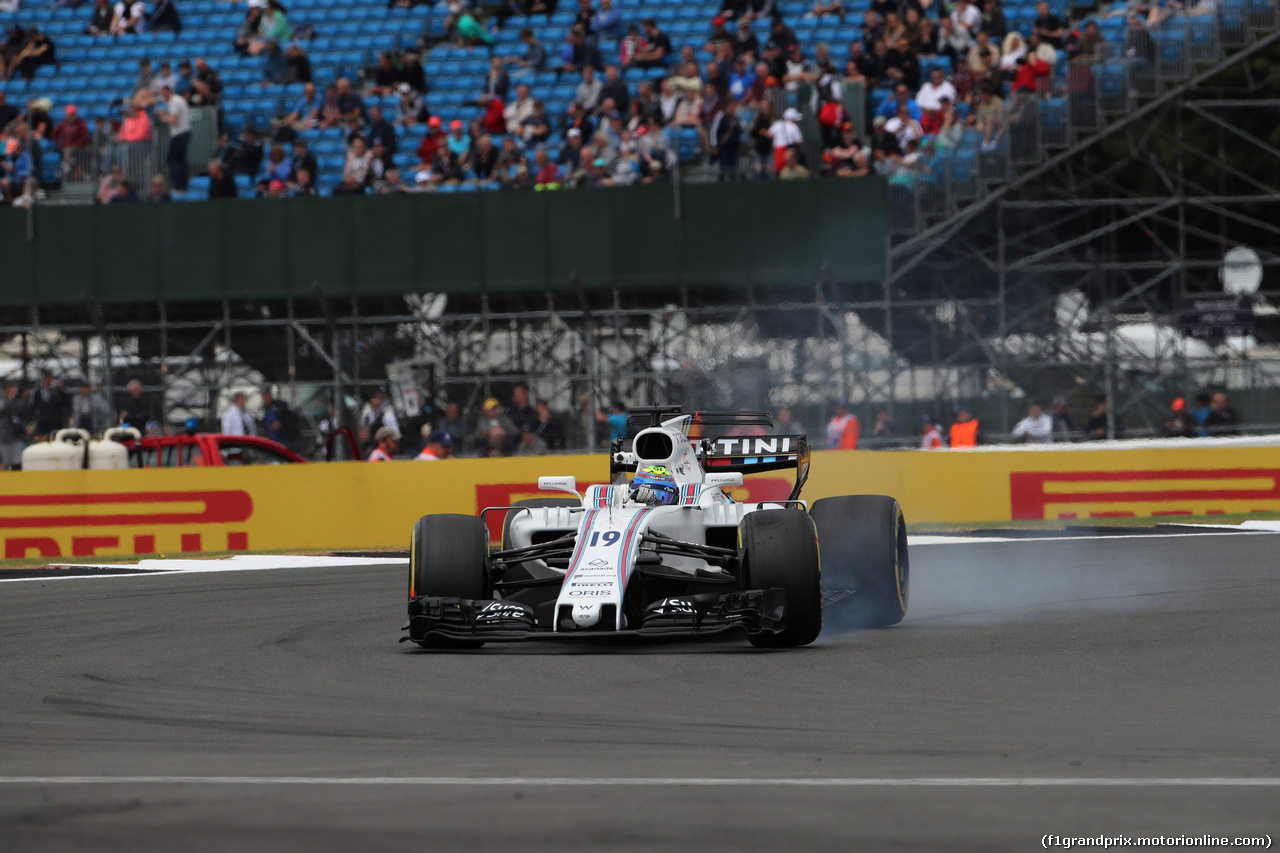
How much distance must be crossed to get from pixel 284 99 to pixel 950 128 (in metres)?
9.35

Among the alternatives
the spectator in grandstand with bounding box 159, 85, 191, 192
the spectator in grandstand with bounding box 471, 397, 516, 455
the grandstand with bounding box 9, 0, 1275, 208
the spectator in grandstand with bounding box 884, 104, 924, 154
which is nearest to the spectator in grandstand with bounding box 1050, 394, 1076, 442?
the grandstand with bounding box 9, 0, 1275, 208

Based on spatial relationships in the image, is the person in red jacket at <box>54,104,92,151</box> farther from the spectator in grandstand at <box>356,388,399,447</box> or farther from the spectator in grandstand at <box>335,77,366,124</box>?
the spectator in grandstand at <box>356,388,399,447</box>

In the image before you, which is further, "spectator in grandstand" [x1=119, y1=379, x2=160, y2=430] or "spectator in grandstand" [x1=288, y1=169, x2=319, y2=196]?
"spectator in grandstand" [x1=288, y1=169, x2=319, y2=196]

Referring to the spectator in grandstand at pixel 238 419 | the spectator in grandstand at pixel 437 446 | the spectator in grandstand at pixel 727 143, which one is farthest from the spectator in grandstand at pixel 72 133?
the spectator in grandstand at pixel 727 143

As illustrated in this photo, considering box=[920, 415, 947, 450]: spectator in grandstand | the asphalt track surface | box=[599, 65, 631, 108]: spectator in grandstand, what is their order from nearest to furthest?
1. the asphalt track surface
2. box=[920, 415, 947, 450]: spectator in grandstand
3. box=[599, 65, 631, 108]: spectator in grandstand

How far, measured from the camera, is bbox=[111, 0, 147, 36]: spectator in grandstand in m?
28.6

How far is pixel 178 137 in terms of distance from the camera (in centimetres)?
2342

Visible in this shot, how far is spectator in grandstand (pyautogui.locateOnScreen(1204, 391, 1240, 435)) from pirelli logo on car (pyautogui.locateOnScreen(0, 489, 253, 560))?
10730 mm

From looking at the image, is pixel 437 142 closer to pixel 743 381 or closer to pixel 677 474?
pixel 743 381

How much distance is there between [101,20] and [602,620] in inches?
895

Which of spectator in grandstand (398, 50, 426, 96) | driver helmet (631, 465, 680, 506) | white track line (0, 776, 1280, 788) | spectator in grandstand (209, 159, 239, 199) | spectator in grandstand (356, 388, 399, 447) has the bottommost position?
white track line (0, 776, 1280, 788)

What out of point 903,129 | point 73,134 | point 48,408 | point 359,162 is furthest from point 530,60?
point 48,408

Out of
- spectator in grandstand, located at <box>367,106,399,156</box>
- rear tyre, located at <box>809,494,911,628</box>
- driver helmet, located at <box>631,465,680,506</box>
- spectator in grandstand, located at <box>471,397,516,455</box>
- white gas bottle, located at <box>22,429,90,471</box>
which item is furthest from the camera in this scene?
spectator in grandstand, located at <box>367,106,399,156</box>

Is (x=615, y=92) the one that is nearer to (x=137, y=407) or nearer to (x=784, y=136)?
(x=784, y=136)
